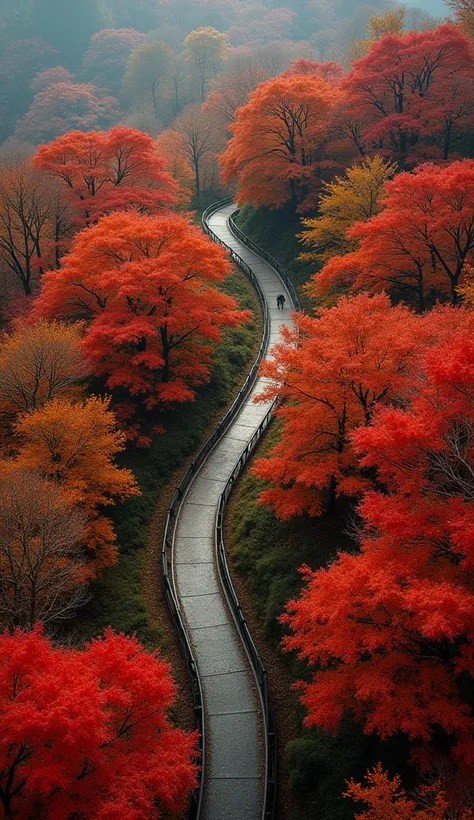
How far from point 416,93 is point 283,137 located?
427 inches

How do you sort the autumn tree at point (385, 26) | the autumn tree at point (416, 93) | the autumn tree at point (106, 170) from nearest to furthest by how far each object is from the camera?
1. the autumn tree at point (416, 93)
2. the autumn tree at point (106, 170)
3. the autumn tree at point (385, 26)

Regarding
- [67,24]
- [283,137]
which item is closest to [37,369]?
[283,137]

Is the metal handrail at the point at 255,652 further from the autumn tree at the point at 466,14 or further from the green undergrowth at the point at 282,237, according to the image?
the autumn tree at the point at 466,14

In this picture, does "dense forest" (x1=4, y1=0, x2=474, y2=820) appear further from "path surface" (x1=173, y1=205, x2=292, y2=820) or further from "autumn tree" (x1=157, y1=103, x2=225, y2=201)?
"autumn tree" (x1=157, y1=103, x2=225, y2=201)

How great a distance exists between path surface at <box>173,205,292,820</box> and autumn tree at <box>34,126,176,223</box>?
20.3 meters

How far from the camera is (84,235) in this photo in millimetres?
33188

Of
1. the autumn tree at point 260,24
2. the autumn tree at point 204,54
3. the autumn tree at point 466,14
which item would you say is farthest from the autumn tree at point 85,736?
the autumn tree at point 260,24

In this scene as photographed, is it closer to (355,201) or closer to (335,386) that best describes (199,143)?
(355,201)

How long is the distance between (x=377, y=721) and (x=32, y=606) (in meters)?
11.7

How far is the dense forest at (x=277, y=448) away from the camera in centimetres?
1377

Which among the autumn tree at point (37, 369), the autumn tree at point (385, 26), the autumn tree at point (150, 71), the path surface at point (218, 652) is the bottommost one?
the path surface at point (218, 652)

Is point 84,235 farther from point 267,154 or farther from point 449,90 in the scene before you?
point 449,90

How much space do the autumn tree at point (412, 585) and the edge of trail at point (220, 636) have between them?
4.15m

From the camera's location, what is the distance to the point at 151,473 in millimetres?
30750
